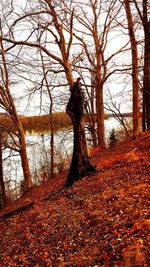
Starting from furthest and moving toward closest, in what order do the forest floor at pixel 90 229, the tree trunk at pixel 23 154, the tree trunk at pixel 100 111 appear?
the tree trunk at pixel 100 111 → the tree trunk at pixel 23 154 → the forest floor at pixel 90 229

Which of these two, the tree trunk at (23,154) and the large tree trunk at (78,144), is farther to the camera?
the tree trunk at (23,154)

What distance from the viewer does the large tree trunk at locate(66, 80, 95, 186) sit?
926cm

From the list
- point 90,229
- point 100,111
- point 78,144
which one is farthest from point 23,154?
point 90,229

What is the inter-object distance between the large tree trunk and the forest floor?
151cm

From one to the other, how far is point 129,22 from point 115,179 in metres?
8.25

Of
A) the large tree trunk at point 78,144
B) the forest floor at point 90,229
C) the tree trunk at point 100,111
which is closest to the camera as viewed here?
the forest floor at point 90,229

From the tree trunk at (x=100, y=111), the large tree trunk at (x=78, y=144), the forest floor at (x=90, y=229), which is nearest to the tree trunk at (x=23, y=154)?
the tree trunk at (x=100, y=111)

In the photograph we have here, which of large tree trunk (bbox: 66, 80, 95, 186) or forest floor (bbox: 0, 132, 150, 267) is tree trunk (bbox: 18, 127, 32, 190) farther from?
forest floor (bbox: 0, 132, 150, 267)

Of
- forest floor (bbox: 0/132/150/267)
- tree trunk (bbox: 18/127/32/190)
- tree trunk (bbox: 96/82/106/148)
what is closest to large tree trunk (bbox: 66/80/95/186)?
forest floor (bbox: 0/132/150/267)

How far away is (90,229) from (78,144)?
4937 mm

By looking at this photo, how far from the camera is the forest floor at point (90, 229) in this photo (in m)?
3.81

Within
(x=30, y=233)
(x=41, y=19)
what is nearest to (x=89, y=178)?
(x=30, y=233)

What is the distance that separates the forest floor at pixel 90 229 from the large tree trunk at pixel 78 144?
1.51 m

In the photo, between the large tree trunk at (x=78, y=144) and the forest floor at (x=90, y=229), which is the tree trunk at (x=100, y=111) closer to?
the large tree trunk at (x=78, y=144)
